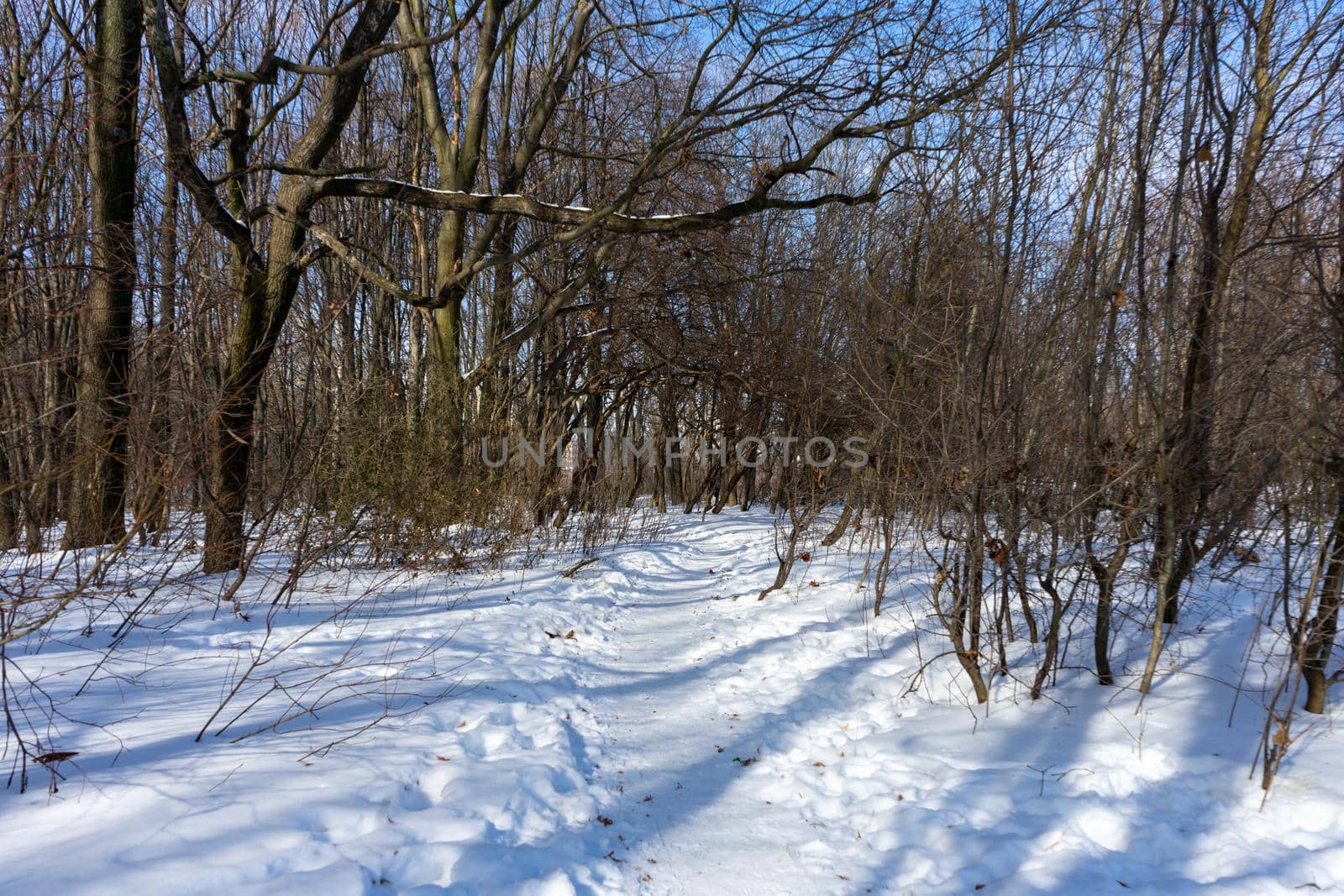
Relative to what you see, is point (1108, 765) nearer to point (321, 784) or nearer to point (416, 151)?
point (321, 784)

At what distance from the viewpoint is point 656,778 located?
390cm

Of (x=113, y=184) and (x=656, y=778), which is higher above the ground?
(x=113, y=184)

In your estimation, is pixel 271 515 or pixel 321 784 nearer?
pixel 321 784

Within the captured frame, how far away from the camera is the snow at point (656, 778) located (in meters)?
2.63

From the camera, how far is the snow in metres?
2.63

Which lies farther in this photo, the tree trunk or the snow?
the tree trunk

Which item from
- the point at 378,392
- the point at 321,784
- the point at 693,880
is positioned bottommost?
the point at 693,880

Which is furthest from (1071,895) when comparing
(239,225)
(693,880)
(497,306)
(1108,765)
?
(497,306)

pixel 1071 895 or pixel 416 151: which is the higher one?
pixel 416 151

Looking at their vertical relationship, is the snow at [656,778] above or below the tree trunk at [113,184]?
below

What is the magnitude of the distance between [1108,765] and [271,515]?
226 inches

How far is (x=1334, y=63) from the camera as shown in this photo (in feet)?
13.4

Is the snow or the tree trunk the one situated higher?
the tree trunk

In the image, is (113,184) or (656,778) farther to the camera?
(113,184)
